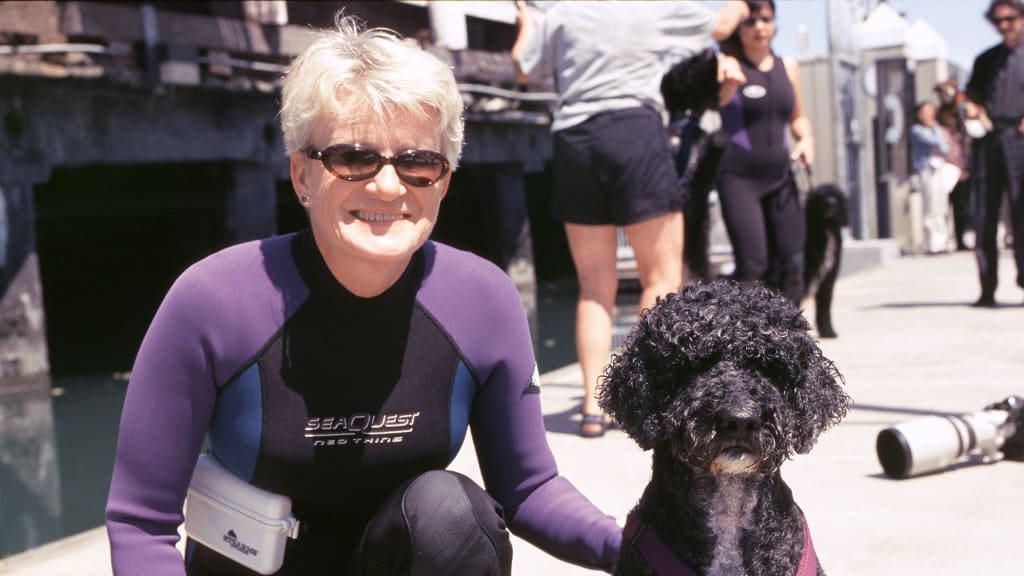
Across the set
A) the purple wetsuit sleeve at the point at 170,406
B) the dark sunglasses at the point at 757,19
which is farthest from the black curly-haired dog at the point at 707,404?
the dark sunglasses at the point at 757,19

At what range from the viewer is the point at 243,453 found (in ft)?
8.74

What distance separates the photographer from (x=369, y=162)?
253 cm

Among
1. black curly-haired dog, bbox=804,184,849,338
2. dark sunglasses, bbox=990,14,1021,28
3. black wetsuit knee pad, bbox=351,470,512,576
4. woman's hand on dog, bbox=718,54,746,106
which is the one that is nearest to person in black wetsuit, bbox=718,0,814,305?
woman's hand on dog, bbox=718,54,746,106

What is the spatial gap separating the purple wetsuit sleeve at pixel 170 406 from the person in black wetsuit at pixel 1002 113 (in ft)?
25.4

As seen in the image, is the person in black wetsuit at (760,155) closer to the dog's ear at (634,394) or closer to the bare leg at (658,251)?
the bare leg at (658,251)

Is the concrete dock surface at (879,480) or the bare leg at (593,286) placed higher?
the bare leg at (593,286)

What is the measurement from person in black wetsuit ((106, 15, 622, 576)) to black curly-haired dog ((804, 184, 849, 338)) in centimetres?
564

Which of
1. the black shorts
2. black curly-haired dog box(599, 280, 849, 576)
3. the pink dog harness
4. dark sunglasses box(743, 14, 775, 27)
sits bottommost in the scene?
the pink dog harness

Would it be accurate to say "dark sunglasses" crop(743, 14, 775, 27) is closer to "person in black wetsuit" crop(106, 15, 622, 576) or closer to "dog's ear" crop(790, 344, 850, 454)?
"person in black wetsuit" crop(106, 15, 622, 576)

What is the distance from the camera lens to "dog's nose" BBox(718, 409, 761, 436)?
90.9 inches

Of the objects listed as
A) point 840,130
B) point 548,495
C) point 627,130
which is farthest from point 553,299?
point 548,495

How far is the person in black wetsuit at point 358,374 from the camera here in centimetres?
253

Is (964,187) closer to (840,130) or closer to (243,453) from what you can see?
(840,130)

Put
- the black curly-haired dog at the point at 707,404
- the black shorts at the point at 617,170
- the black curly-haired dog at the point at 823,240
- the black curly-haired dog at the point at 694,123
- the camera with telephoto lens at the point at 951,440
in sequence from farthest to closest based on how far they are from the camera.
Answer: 1. the black curly-haired dog at the point at 823,240
2. the black curly-haired dog at the point at 694,123
3. the black shorts at the point at 617,170
4. the camera with telephoto lens at the point at 951,440
5. the black curly-haired dog at the point at 707,404
